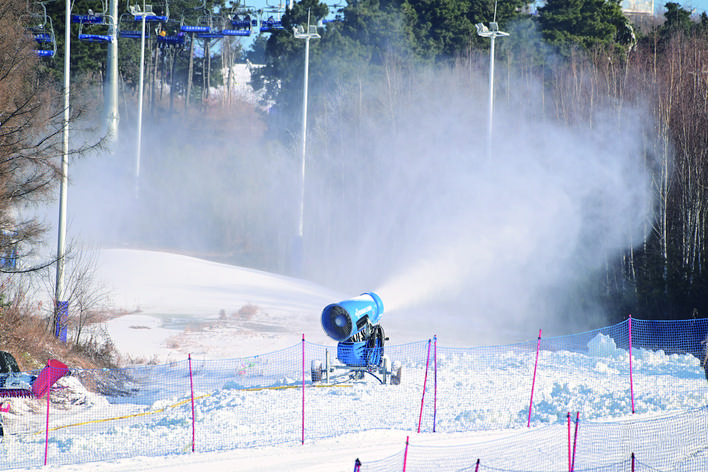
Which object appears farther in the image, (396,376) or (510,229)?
(510,229)

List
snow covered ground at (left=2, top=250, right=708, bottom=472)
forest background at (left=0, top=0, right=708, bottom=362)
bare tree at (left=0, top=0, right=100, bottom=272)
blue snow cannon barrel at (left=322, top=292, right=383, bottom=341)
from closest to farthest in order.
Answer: snow covered ground at (left=2, top=250, right=708, bottom=472)
blue snow cannon barrel at (left=322, top=292, right=383, bottom=341)
bare tree at (left=0, top=0, right=100, bottom=272)
forest background at (left=0, top=0, right=708, bottom=362)

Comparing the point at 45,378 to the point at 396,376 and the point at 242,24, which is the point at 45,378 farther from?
the point at 242,24

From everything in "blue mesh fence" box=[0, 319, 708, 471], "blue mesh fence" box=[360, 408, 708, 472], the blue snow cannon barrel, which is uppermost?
the blue snow cannon barrel

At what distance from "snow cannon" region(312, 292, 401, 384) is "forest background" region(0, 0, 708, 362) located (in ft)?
27.9

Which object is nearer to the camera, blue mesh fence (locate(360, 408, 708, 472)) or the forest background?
blue mesh fence (locate(360, 408, 708, 472))

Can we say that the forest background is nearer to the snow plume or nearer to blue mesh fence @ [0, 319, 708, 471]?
the snow plume

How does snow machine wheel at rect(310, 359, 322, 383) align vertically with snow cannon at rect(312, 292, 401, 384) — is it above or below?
below

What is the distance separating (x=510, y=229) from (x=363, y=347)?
17535 mm

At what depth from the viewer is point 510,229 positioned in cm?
3169

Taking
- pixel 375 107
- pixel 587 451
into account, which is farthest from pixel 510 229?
pixel 587 451

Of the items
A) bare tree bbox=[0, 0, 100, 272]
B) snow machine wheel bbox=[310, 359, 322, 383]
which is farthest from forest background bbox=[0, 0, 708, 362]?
snow machine wheel bbox=[310, 359, 322, 383]

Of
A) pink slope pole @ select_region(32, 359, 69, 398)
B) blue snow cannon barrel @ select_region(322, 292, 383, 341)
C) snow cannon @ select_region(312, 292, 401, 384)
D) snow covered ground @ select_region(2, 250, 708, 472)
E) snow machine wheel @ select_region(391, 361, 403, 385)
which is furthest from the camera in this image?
snow machine wheel @ select_region(391, 361, 403, 385)

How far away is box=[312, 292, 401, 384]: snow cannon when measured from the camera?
15.0m

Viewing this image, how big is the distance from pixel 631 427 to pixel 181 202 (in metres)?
43.3
